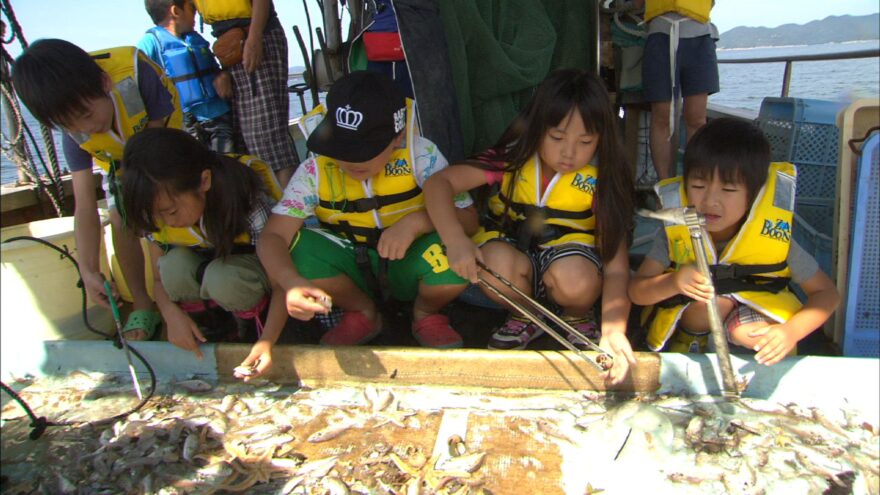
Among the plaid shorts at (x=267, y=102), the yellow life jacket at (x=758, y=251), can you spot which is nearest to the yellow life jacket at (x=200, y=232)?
the plaid shorts at (x=267, y=102)

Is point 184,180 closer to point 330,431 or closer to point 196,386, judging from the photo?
point 196,386

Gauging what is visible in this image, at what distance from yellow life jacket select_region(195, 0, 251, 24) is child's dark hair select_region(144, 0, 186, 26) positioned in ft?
1.80

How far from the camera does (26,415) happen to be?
2.74 m

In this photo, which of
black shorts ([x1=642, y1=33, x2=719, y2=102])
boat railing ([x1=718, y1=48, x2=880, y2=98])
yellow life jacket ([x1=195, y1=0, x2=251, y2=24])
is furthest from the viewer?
black shorts ([x1=642, y1=33, x2=719, y2=102])

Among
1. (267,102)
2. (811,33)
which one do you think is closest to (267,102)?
(267,102)

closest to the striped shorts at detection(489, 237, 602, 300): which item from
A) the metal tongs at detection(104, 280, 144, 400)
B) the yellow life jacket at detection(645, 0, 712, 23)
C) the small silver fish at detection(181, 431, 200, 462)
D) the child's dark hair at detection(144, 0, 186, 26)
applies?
the small silver fish at detection(181, 431, 200, 462)

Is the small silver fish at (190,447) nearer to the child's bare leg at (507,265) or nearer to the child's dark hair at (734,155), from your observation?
the child's bare leg at (507,265)

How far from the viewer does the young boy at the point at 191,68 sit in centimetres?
418

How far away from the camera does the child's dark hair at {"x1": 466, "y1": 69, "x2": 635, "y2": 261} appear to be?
8.73 feet

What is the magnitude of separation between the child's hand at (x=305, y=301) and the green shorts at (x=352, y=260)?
1.12 feet

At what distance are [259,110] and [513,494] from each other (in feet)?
11.1

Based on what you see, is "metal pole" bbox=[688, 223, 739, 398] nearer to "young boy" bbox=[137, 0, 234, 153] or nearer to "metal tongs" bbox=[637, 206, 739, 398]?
"metal tongs" bbox=[637, 206, 739, 398]

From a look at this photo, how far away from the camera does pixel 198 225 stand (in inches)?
119

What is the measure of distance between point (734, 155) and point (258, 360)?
7.86 ft
